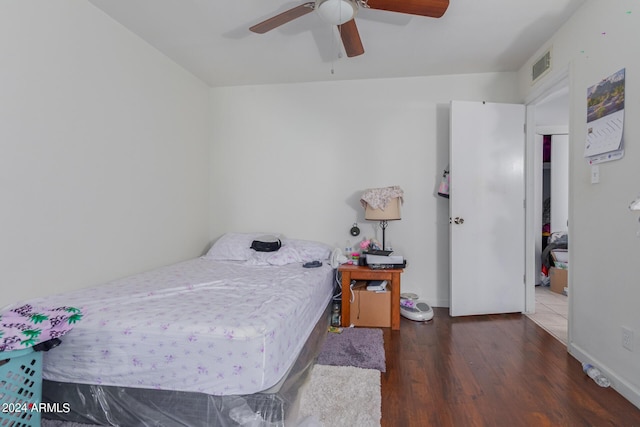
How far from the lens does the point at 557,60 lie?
2428 millimetres

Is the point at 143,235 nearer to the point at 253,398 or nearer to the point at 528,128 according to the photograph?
the point at 253,398

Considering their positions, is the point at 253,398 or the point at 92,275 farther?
the point at 92,275

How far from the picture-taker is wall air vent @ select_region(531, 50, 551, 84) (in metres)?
2.56

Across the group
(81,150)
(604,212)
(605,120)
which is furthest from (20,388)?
(605,120)

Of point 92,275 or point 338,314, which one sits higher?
point 92,275

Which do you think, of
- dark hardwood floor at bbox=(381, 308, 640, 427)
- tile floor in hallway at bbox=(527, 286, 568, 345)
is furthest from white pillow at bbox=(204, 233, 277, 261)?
tile floor in hallway at bbox=(527, 286, 568, 345)

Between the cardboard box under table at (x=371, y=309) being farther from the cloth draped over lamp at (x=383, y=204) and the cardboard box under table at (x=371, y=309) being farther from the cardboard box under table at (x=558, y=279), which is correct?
the cardboard box under table at (x=558, y=279)

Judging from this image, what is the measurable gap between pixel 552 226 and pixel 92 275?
209 inches

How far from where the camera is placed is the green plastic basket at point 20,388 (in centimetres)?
118

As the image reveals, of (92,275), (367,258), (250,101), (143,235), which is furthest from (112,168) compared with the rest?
(367,258)

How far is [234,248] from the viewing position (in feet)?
10.2

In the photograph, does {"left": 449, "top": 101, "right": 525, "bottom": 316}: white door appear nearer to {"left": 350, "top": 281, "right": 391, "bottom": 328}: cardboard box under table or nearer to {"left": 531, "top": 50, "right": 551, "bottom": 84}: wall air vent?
{"left": 531, "top": 50, "right": 551, "bottom": 84}: wall air vent

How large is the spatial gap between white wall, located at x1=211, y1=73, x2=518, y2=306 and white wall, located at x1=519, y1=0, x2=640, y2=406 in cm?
116

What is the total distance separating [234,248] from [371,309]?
1433 mm
